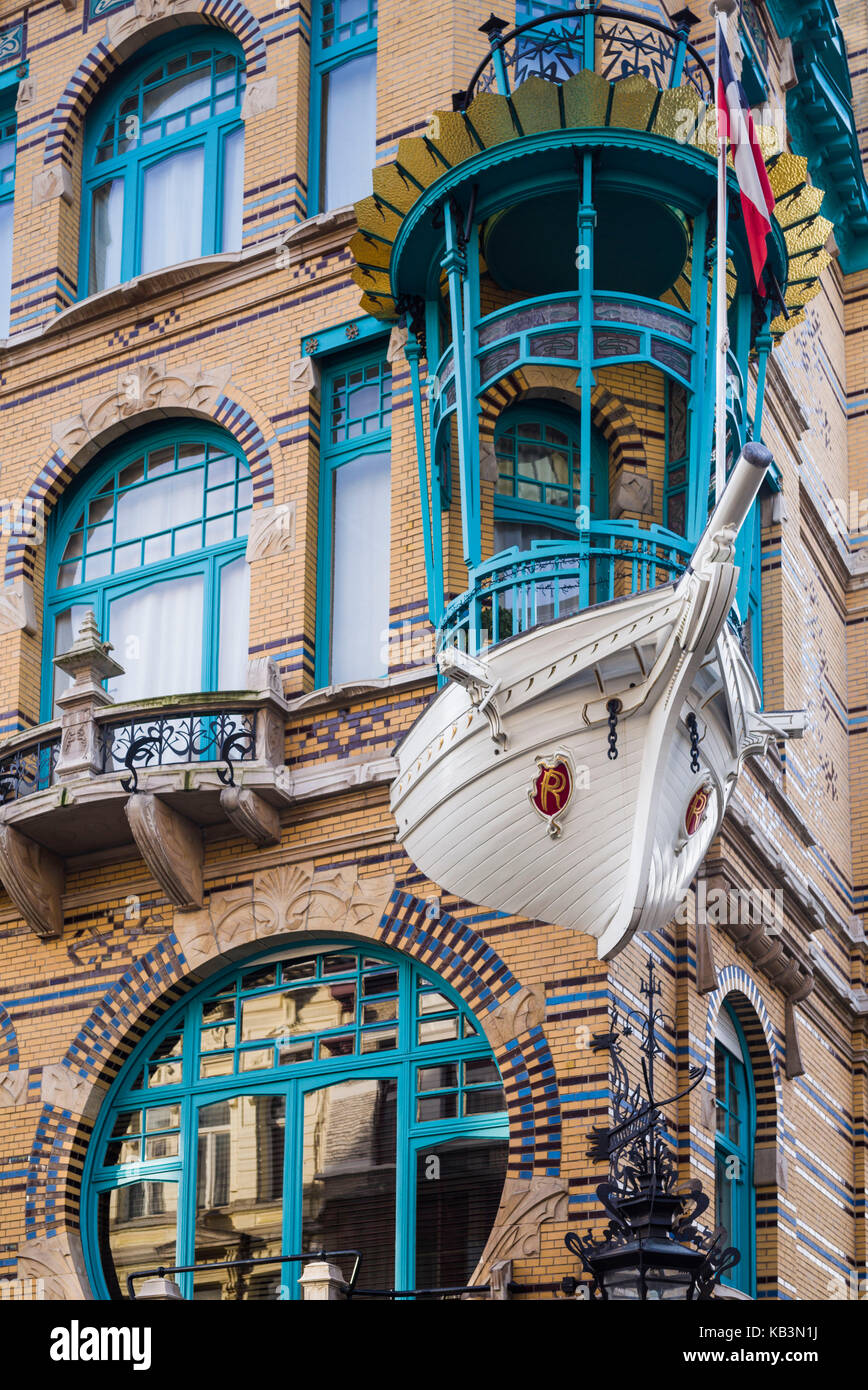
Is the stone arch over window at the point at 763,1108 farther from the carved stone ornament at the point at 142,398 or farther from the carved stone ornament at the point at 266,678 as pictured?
the carved stone ornament at the point at 142,398

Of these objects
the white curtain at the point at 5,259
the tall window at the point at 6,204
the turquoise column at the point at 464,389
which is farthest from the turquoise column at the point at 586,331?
the tall window at the point at 6,204

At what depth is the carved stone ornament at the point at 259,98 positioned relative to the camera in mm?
21547

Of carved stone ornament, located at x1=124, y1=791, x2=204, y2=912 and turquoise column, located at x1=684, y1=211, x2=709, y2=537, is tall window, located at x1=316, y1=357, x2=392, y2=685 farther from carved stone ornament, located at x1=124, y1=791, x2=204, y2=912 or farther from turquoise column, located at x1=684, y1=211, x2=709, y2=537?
turquoise column, located at x1=684, y1=211, x2=709, y2=537

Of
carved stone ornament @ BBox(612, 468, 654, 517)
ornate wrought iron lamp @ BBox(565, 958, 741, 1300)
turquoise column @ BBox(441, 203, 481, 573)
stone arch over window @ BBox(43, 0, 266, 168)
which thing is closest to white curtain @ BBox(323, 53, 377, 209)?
stone arch over window @ BBox(43, 0, 266, 168)

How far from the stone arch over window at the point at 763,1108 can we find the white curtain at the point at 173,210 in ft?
27.5

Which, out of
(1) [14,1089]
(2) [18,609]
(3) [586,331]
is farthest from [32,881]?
(3) [586,331]

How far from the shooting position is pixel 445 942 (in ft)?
57.4

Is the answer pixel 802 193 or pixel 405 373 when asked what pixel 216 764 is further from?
pixel 802 193

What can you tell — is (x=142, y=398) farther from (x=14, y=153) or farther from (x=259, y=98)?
(x=14, y=153)

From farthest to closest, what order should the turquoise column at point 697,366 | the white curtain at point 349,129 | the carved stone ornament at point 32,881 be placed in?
1. the white curtain at point 349,129
2. the carved stone ornament at point 32,881
3. the turquoise column at point 697,366

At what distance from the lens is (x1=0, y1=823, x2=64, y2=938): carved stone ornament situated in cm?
1900

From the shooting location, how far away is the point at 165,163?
22.4 metres

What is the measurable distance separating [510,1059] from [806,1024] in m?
5.10

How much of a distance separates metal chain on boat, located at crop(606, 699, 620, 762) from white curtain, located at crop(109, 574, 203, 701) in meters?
4.83
